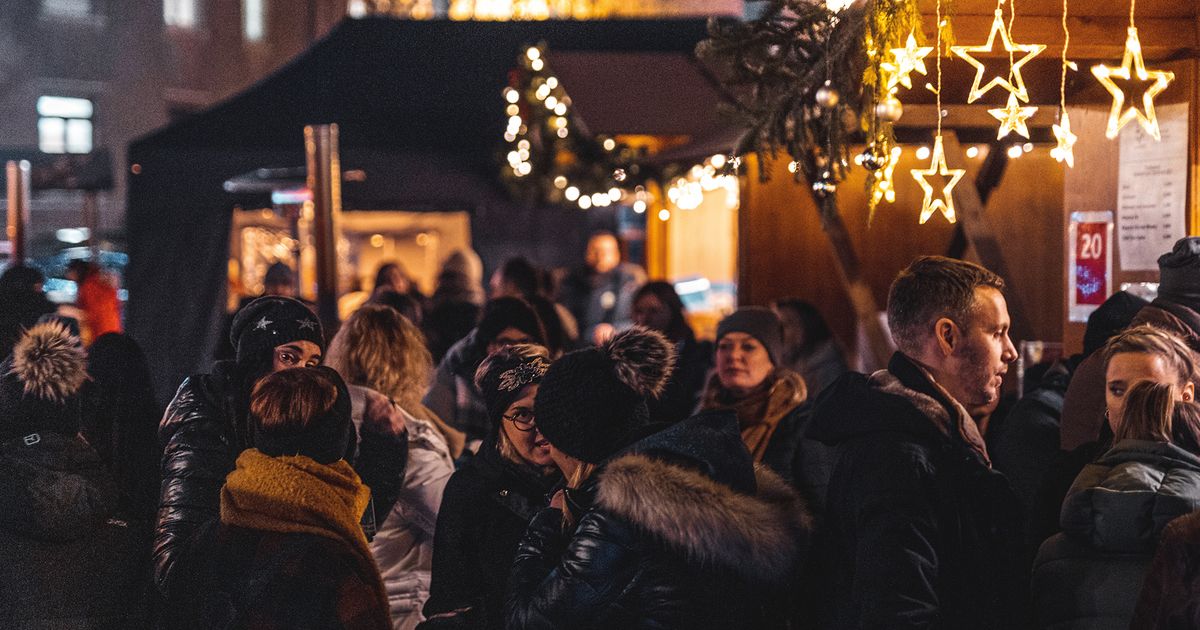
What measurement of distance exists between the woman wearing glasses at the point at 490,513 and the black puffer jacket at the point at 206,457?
316 mm

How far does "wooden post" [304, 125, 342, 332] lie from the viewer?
8.98 metres

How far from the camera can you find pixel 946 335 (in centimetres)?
311

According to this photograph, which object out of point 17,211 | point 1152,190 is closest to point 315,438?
point 1152,190

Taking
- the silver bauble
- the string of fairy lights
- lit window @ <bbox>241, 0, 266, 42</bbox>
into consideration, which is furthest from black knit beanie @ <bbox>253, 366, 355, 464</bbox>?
lit window @ <bbox>241, 0, 266, 42</bbox>

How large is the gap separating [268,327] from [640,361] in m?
1.67

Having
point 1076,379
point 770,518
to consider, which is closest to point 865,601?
point 770,518

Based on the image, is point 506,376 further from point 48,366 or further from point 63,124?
point 63,124

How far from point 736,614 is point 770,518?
0.22m

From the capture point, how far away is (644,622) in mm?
2746

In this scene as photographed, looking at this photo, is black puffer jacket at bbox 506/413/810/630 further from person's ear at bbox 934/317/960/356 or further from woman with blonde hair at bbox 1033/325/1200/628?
woman with blonde hair at bbox 1033/325/1200/628

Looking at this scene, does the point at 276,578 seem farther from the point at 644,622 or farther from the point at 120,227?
the point at 120,227

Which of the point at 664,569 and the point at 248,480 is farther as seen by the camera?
the point at 248,480

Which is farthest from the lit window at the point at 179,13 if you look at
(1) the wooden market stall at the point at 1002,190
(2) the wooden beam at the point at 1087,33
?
(2) the wooden beam at the point at 1087,33

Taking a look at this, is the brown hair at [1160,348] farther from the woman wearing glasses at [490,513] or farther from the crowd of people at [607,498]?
the woman wearing glasses at [490,513]
